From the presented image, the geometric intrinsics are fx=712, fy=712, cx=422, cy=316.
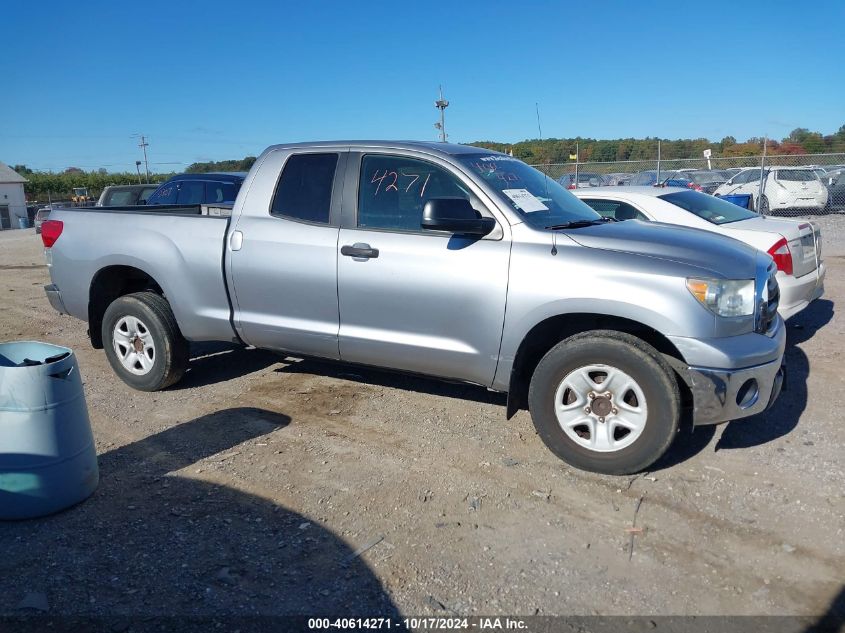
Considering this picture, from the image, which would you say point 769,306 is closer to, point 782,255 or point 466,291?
point 466,291

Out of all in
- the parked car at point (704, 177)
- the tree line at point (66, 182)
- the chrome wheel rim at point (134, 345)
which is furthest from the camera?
the tree line at point (66, 182)

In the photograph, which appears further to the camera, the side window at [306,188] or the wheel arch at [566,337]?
the side window at [306,188]

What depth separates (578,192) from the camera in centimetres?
791

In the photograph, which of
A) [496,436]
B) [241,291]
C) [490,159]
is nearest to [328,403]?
[241,291]

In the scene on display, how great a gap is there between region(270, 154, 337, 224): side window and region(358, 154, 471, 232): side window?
0.27 metres

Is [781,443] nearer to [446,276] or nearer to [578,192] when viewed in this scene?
[446,276]

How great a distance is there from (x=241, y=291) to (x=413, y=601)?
290 cm

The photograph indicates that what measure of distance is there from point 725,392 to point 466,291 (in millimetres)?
1577

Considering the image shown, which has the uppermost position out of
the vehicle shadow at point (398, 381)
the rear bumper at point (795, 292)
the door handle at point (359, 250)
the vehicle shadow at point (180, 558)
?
the door handle at point (359, 250)

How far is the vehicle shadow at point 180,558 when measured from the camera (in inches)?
118

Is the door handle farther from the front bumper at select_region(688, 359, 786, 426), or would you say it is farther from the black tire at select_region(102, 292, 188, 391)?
the front bumper at select_region(688, 359, 786, 426)

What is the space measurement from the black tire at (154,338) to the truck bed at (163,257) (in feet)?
0.54

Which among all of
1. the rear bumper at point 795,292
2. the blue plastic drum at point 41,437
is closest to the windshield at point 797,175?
the rear bumper at point 795,292

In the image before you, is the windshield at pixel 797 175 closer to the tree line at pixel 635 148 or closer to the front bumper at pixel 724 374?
the tree line at pixel 635 148
